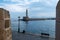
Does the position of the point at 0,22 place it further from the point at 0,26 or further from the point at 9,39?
the point at 9,39

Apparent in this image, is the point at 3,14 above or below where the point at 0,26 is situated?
above

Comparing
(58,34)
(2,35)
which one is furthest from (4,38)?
(58,34)

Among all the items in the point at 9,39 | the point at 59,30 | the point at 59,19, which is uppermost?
the point at 59,19

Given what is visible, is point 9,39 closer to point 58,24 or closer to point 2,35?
point 2,35

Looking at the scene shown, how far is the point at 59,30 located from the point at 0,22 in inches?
33.5

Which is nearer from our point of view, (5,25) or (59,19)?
(59,19)

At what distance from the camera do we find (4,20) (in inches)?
93.4

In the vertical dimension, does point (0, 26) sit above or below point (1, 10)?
below

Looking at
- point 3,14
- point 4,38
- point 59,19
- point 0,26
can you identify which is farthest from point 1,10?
point 59,19

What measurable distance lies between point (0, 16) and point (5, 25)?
0.61ft

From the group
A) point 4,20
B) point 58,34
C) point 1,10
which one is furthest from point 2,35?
point 58,34

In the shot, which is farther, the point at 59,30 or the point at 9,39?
the point at 9,39

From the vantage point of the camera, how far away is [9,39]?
2467 mm

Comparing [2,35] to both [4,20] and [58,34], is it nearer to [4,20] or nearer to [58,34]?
[4,20]
